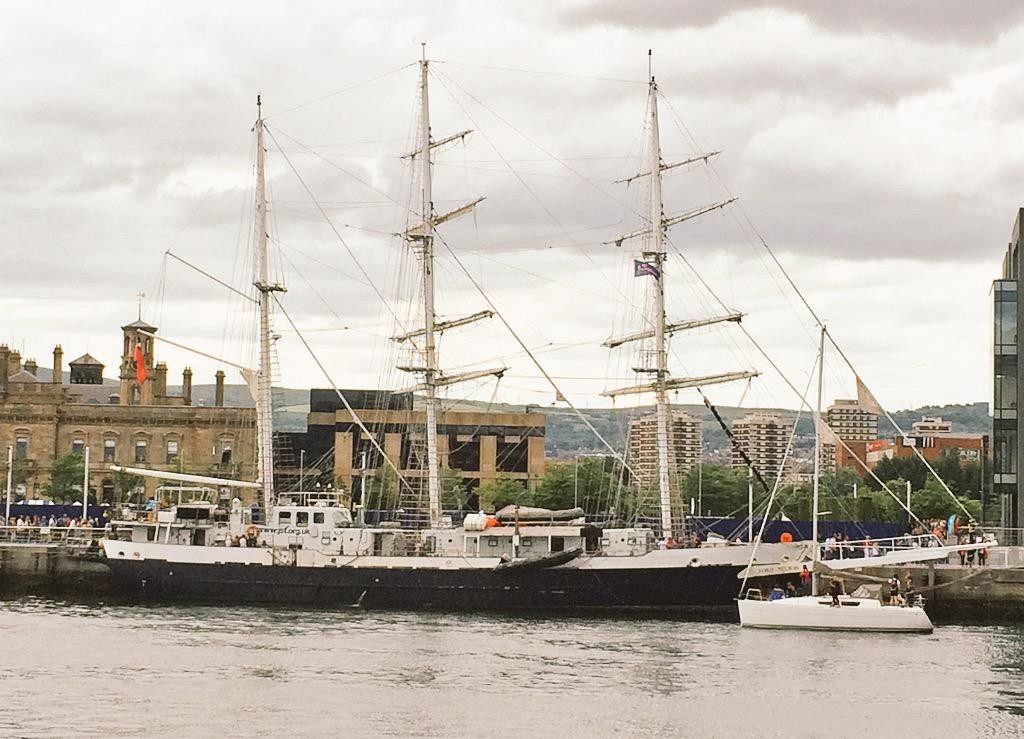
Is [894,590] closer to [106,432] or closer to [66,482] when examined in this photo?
[66,482]

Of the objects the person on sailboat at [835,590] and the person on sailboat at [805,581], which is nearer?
the person on sailboat at [835,590]

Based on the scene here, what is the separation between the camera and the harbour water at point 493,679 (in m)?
39.7

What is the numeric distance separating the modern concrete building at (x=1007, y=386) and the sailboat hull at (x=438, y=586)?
1743 cm

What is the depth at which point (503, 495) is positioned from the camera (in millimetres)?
128500

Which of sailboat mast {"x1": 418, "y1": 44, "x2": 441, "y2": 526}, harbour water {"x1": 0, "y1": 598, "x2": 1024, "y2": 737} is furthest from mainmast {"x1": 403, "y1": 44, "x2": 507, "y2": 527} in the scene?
harbour water {"x1": 0, "y1": 598, "x2": 1024, "y2": 737}

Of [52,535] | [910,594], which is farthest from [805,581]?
[52,535]

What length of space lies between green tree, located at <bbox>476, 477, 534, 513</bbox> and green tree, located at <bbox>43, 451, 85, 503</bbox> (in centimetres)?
3009

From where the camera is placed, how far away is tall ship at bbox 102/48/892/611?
70438 millimetres

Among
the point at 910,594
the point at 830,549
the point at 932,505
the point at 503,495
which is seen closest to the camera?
the point at 910,594

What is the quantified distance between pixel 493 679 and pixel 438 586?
82.3ft

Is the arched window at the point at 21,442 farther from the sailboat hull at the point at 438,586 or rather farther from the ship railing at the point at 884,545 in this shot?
the ship railing at the point at 884,545

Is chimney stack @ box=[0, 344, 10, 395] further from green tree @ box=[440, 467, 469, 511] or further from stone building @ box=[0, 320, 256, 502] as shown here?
green tree @ box=[440, 467, 469, 511]

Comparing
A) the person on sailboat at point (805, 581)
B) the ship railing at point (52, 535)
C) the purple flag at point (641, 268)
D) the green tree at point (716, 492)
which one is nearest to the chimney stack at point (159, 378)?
the green tree at point (716, 492)

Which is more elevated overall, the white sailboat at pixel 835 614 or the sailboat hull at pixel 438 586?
the sailboat hull at pixel 438 586
